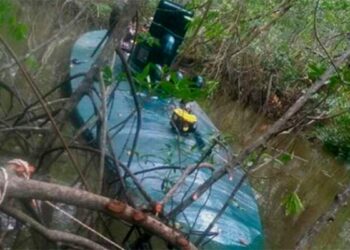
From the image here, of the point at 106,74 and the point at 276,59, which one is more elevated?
the point at 106,74

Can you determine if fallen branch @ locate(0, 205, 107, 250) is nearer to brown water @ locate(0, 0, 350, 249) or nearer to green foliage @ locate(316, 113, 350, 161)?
brown water @ locate(0, 0, 350, 249)

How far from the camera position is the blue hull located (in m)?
4.16

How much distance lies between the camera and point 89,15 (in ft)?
31.1

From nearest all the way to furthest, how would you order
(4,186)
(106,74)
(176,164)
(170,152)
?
(4,186) → (106,74) → (170,152) → (176,164)

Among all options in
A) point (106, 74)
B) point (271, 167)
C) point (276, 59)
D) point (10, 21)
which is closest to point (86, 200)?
point (106, 74)

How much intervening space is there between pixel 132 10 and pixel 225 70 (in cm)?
750

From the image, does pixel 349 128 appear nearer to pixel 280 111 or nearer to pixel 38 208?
pixel 280 111

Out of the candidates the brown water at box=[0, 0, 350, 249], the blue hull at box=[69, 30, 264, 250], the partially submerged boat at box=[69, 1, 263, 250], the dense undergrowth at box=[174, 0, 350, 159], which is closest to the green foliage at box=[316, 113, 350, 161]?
the dense undergrowth at box=[174, 0, 350, 159]

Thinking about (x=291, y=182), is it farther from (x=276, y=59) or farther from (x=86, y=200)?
(x=86, y=200)

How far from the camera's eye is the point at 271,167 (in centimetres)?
827

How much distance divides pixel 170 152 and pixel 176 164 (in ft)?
0.87

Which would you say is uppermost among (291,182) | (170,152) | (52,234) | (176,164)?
(52,234)

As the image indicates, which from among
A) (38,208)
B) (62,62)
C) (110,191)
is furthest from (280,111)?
(38,208)

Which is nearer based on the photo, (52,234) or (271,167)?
(52,234)
